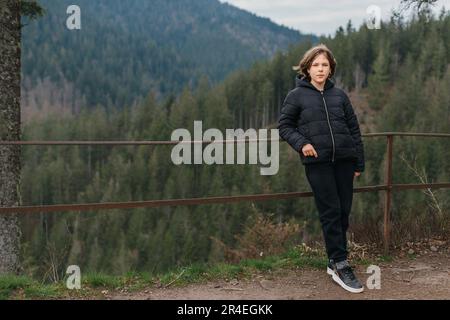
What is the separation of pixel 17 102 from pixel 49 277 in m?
2.24

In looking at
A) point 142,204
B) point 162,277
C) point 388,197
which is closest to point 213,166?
point 388,197

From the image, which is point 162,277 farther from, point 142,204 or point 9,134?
Result: point 9,134

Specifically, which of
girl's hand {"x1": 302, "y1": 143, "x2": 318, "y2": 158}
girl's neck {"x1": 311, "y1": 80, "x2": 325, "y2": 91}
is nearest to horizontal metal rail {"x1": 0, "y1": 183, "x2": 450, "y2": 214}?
girl's hand {"x1": 302, "y1": 143, "x2": 318, "y2": 158}

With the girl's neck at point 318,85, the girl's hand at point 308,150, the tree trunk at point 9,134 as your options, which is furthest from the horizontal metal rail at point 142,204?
the tree trunk at point 9,134

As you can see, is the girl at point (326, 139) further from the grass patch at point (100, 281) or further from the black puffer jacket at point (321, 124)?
the grass patch at point (100, 281)

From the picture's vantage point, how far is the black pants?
4.19 metres

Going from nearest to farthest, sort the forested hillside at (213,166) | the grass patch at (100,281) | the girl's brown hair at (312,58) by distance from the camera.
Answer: the girl's brown hair at (312,58) < the grass patch at (100,281) < the forested hillside at (213,166)

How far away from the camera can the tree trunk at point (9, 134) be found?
19.0 feet

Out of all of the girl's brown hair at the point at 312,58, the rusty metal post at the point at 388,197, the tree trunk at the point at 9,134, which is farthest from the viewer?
the tree trunk at the point at 9,134

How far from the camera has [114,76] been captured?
193 m

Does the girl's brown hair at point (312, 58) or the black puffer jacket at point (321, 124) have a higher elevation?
the girl's brown hair at point (312, 58)

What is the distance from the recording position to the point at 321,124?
4086 mm
